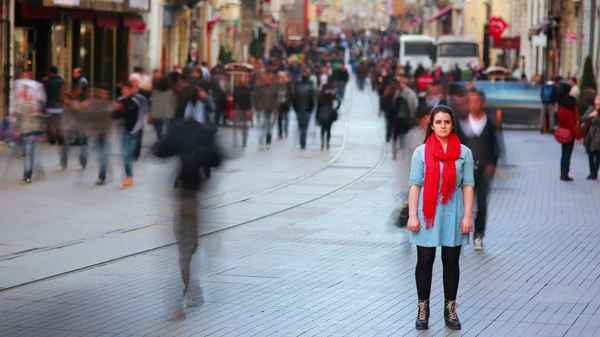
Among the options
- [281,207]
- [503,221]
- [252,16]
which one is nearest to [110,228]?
[281,207]

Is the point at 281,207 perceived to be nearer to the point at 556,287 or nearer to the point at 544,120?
the point at 556,287

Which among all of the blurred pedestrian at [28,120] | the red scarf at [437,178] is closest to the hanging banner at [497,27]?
the blurred pedestrian at [28,120]

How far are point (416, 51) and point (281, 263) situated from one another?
57097mm

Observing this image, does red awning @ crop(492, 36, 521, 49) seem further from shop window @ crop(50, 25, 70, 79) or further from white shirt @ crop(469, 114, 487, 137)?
white shirt @ crop(469, 114, 487, 137)

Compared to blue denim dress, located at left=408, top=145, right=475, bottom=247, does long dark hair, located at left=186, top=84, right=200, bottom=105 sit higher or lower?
higher

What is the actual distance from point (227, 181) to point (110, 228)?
5841 millimetres

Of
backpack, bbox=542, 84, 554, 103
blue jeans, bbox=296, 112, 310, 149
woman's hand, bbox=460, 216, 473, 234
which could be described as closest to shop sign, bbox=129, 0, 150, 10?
blue jeans, bbox=296, 112, 310, 149

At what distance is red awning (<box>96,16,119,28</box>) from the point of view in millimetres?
34844

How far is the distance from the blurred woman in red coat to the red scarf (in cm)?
1260

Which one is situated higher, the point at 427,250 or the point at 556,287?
the point at 427,250

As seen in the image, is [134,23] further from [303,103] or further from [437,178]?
[437,178]

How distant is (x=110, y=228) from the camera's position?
1370 centimetres

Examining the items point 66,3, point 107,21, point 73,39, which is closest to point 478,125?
point 66,3

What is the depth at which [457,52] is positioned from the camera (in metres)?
62.3
